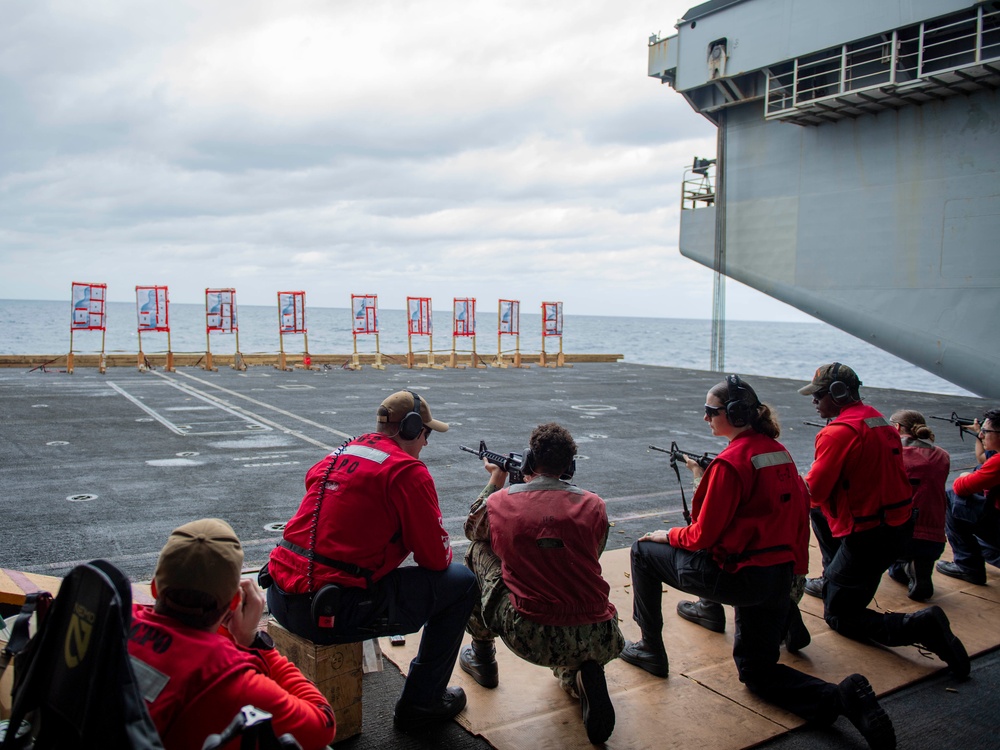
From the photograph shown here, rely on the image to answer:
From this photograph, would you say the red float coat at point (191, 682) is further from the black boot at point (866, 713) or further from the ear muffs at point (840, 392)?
the ear muffs at point (840, 392)

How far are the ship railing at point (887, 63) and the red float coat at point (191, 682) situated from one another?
15172 millimetres

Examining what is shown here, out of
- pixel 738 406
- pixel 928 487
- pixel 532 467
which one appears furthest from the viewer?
pixel 928 487

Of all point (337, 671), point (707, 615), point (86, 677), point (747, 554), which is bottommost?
point (707, 615)

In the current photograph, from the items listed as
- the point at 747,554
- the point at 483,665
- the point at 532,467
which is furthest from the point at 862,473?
the point at 483,665

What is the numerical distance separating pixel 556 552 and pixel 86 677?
7.12ft

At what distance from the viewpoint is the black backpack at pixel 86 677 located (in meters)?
1.72

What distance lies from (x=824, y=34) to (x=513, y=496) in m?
15.8

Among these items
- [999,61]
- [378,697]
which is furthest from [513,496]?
[999,61]

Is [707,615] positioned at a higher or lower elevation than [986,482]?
lower

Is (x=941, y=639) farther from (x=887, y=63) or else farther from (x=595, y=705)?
(x=887, y=63)

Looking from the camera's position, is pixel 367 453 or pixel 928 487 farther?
pixel 928 487

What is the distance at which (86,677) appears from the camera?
175cm

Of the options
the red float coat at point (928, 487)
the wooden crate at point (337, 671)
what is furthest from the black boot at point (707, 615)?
the wooden crate at point (337, 671)

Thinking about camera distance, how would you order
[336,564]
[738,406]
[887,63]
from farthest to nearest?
1. [887,63]
2. [738,406]
3. [336,564]
